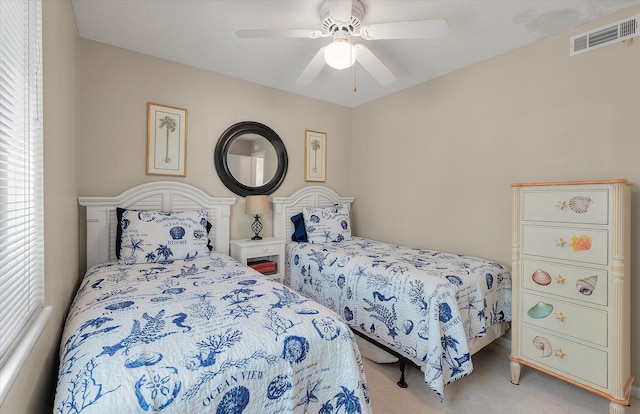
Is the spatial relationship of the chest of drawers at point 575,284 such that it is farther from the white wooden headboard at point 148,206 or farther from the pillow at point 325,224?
the white wooden headboard at point 148,206

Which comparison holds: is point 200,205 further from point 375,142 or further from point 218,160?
point 375,142

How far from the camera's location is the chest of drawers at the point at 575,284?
1.63 meters

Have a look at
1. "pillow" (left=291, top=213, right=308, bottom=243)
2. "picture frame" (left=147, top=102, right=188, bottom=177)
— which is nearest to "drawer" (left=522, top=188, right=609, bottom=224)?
"pillow" (left=291, top=213, right=308, bottom=243)

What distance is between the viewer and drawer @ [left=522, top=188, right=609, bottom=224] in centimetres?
168

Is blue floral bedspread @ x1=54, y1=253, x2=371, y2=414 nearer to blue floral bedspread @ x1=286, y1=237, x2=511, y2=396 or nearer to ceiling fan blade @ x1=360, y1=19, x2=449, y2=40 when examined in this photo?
blue floral bedspread @ x1=286, y1=237, x2=511, y2=396

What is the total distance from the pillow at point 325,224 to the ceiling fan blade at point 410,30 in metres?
1.86

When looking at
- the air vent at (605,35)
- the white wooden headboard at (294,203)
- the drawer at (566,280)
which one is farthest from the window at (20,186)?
the air vent at (605,35)

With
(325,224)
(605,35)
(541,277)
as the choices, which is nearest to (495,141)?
(605,35)

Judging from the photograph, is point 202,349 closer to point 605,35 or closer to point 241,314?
point 241,314

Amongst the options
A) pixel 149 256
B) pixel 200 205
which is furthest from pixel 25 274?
pixel 200 205

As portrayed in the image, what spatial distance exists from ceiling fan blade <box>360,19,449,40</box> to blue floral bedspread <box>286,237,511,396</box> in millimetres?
1484

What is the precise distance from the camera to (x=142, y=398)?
0.84m

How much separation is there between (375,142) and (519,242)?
2.08 metres

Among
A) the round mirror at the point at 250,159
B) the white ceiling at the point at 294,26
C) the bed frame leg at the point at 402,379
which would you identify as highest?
the white ceiling at the point at 294,26
